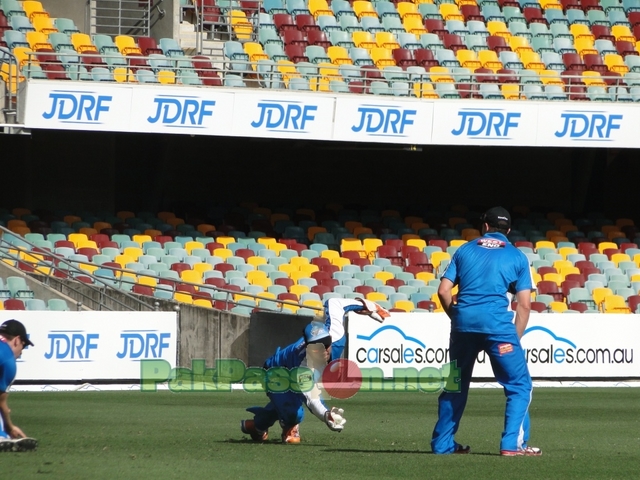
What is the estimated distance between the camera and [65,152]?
2830cm

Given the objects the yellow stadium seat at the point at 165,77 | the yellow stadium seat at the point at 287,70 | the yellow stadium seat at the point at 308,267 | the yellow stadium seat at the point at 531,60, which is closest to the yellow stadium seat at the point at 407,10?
the yellow stadium seat at the point at 531,60

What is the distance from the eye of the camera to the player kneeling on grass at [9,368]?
27.1ft

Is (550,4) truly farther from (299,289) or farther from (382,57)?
(299,289)

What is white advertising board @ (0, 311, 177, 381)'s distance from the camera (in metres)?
18.2

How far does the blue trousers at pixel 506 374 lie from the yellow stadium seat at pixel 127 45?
64.2ft

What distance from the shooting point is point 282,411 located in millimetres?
9570

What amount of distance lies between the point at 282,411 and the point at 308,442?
413mm

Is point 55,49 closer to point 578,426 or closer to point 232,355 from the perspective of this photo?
point 232,355

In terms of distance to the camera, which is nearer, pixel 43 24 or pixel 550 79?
pixel 43 24

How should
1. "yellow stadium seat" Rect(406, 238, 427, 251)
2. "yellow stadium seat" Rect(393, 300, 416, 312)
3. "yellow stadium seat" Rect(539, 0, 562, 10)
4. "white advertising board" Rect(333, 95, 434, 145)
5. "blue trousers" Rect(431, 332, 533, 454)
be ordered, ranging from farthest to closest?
"yellow stadium seat" Rect(539, 0, 562, 10) → "yellow stadium seat" Rect(406, 238, 427, 251) → "white advertising board" Rect(333, 95, 434, 145) → "yellow stadium seat" Rect(393, 300, 416, 312) → "blue trousers" Rect(431, 332, 533, 454)

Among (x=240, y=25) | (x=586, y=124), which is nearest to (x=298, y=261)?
(x=240, y=25)

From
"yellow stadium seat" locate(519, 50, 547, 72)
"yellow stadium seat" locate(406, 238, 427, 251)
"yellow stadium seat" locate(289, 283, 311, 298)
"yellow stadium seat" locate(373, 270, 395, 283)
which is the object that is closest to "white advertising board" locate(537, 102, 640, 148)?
"yellow stadium seat" locate(519, 50, 547, 72)

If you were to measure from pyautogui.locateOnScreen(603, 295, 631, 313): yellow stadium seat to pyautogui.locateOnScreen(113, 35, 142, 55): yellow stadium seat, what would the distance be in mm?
12028

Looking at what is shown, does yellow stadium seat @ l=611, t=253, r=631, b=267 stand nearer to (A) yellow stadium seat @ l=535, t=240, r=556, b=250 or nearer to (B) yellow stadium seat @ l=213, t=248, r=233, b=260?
(A) yellow stadium seat @ l=535, t=240, r=556, b=250
